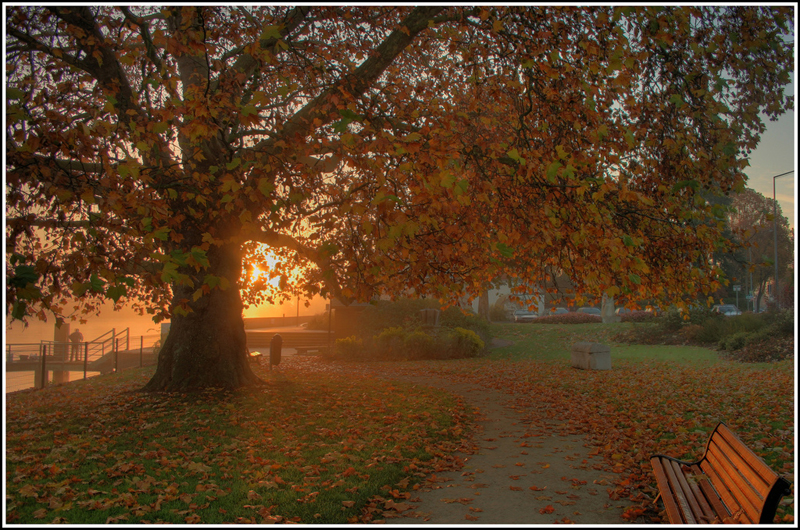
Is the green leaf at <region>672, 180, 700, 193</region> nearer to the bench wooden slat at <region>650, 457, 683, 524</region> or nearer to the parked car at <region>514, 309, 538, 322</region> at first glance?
the bench wooden slat at <region>650, 457, 683, 524</region>

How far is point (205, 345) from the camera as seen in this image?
35.0 ft

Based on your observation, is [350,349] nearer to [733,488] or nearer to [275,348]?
[275,348]

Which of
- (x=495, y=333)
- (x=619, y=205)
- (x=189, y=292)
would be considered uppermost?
(x=619, y=205)

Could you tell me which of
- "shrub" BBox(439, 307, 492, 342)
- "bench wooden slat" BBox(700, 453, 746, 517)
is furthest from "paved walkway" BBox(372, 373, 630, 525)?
"shrub" BBox(439, 307, 492, 342)

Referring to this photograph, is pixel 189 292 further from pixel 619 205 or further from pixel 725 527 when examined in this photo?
pixel 725 527

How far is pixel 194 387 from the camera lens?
10.4 meters

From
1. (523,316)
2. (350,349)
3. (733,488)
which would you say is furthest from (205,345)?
(523,316)

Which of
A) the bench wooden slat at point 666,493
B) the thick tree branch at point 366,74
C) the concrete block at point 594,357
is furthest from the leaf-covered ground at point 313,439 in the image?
the thick tree branch at point 366,74

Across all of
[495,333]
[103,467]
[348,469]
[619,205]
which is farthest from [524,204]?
[495,333]

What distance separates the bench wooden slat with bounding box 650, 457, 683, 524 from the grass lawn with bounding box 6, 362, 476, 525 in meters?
2.34

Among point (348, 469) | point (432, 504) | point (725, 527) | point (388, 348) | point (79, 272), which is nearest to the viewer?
point (725, 527)

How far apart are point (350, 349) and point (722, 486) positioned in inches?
675

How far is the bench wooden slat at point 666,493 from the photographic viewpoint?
A: 12.1 feet

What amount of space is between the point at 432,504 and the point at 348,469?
45.2 inches
